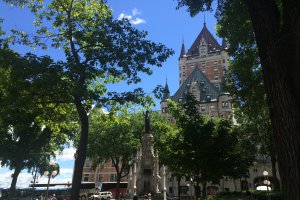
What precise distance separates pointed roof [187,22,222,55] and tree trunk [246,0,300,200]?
10088 cm

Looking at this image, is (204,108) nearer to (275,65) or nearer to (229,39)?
(229,39)

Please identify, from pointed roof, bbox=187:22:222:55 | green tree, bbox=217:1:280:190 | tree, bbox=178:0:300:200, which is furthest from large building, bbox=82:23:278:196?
tree, bbox=178:0:300:200

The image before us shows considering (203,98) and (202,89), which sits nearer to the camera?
(203,98)

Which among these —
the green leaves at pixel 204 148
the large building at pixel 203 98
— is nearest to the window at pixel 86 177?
the large building at pixel 203 98

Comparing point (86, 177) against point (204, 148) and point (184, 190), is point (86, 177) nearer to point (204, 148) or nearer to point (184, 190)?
point (184, 190)

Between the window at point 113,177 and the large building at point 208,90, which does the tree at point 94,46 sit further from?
the window at point 113,177

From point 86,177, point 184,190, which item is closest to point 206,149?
point 184,190

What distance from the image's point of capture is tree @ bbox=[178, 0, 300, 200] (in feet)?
17.9

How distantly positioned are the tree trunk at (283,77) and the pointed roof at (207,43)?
3972 inches

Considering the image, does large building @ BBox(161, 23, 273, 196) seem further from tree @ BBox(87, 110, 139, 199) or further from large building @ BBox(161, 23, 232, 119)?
tree @ BBox(87, 110, 139, 199)

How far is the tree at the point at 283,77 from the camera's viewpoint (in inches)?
215

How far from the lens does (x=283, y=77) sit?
238 inches

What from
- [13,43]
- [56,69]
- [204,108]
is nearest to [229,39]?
[56,69]

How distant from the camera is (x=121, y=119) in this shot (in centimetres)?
2297
